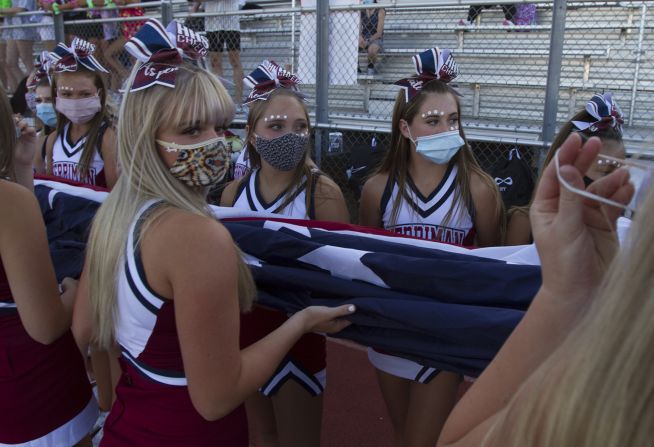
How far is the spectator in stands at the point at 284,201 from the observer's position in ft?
7.72

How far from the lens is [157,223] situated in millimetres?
1473

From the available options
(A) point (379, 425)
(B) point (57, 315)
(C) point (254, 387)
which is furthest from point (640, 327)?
(A) point (379, 425)

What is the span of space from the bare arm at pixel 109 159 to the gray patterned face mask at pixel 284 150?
1297 millimetres

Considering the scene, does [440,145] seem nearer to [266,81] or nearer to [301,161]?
[301,161]

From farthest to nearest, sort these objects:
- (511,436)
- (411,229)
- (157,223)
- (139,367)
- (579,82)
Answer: (579,82), (411,229), (139,367), (157,223), (511,436)

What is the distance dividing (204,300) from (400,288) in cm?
63

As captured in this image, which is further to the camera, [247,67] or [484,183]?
[247,67]

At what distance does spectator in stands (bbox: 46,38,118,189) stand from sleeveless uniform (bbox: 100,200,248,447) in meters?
2.19

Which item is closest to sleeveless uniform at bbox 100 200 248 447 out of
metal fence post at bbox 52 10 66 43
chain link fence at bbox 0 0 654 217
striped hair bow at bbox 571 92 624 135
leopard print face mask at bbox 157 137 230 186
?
leopard print face mask at bbox 157 137 230 186

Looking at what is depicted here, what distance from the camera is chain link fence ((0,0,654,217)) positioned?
5273mm

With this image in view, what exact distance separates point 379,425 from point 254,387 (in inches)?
76.8

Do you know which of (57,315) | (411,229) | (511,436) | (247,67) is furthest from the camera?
(247,67)

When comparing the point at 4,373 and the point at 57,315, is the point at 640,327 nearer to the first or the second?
the point at 57,315

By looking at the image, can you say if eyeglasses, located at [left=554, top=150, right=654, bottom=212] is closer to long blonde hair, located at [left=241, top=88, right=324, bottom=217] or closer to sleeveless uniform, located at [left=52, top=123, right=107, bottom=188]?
long blonde hair, located at [left=241, top=88, right=324, bottom=217]
